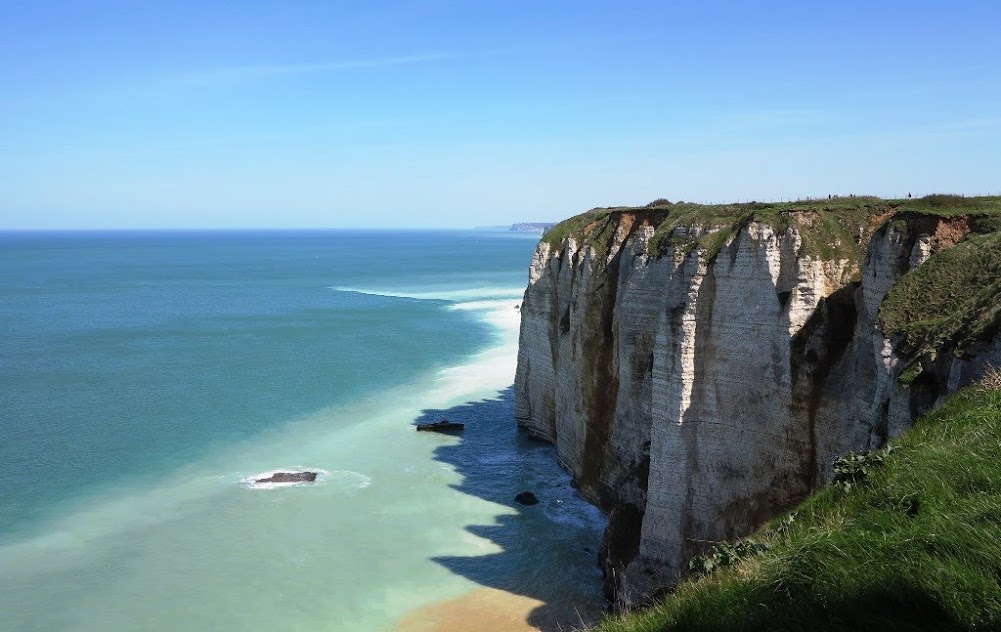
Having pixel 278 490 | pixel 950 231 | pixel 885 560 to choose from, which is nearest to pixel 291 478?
pixel 278 490

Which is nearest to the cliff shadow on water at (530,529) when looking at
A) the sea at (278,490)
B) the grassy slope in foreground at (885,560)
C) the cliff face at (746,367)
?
the sea at (278,490)

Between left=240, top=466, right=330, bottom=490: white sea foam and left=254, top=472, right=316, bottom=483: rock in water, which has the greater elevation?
left=254, top=472, right=316, bottom=483: rock in water

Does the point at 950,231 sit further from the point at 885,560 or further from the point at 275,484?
the point at 275,484

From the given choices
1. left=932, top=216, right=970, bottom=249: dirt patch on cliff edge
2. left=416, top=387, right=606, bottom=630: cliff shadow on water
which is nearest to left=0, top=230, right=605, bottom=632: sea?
left=416, top=387, right=606, bottom=630: cliff shadow on water

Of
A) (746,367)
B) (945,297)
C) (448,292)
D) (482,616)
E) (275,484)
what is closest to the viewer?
(945,297)

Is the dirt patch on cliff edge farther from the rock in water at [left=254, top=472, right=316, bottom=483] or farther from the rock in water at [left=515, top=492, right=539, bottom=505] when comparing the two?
the rock in water at [left=254, top=472, right=316, bottom=483]

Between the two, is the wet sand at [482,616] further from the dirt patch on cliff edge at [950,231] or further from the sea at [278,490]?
the dirt patch on cliff edge at [950,231]
